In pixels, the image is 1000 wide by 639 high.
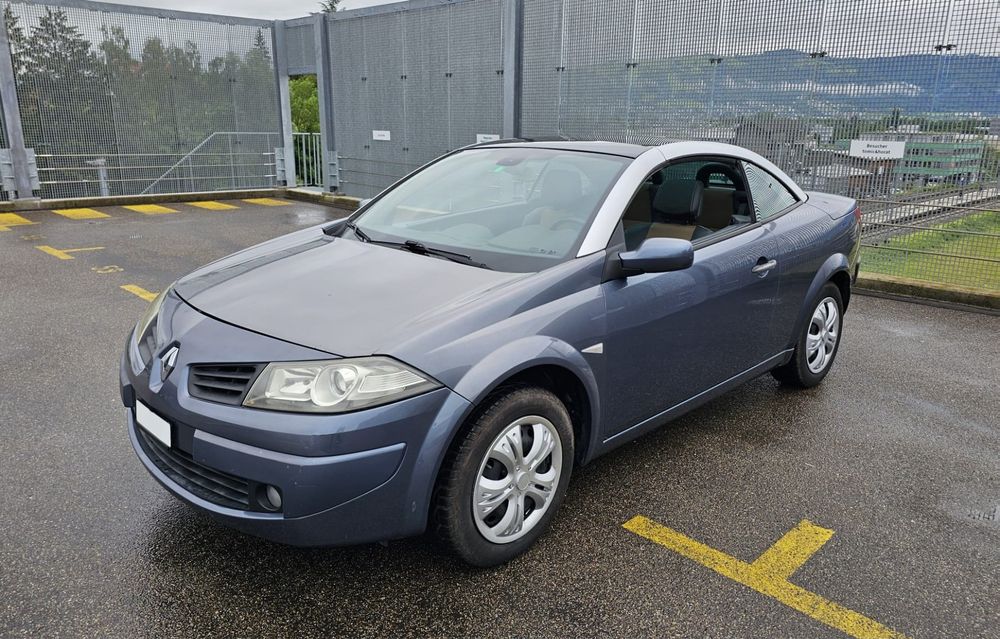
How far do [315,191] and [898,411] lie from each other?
41.7ft

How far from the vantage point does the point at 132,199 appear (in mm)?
13578

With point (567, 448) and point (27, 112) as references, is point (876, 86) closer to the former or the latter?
point (567, 448)

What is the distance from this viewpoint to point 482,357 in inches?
98.7

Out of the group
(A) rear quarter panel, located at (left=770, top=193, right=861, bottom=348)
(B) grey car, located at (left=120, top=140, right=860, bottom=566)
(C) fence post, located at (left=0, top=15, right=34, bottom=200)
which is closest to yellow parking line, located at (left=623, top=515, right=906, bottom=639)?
(B) grey car, located at (left=120, top=140, right=860, bottom=566)

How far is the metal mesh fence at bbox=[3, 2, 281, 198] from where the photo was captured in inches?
502

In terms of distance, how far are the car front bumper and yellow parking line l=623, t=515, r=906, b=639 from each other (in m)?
1.08

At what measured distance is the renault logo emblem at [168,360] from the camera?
8.50 feet

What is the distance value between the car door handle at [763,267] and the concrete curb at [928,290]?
4.26 metres

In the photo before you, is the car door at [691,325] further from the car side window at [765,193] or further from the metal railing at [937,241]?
the metal railing at [937,241]

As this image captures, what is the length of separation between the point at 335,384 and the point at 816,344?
10.9 ft

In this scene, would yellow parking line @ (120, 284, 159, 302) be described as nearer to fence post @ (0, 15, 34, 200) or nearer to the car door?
the car door

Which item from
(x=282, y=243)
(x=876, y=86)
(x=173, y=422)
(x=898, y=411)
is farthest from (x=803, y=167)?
(x=173, y=422)

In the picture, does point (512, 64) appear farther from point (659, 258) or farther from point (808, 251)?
point (659, 258)

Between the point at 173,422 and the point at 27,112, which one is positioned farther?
the point at 27,112
